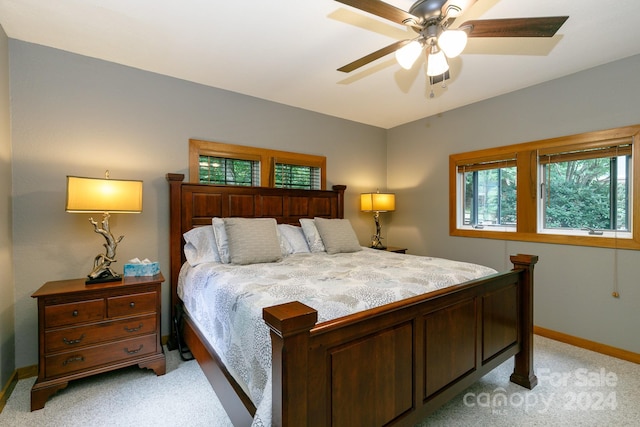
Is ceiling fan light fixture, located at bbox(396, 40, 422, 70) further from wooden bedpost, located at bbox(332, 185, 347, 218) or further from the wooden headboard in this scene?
wooden bedpost, located at bbox(332, 185, 347, 218)

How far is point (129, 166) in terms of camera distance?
110 inches

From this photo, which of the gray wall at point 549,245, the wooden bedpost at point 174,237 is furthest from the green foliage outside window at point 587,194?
Result: the wooden bedpost at point 174,237

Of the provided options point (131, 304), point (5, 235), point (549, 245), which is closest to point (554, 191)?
point (549, 245)

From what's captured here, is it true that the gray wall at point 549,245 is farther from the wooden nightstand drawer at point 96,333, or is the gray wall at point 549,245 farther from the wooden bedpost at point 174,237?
the wooden nightstand drawer at point 96,333

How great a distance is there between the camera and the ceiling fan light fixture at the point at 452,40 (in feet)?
5.18

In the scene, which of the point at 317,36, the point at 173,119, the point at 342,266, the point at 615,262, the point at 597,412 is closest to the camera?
the point at 597,412

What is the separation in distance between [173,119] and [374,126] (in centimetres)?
291

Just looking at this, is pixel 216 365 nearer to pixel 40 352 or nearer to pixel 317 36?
pixel 40 352

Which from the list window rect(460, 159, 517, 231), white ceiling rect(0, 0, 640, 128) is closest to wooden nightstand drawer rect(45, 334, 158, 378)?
white ceiling rect(0, 0, 640, 128)

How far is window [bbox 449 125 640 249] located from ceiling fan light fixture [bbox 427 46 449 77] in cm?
202

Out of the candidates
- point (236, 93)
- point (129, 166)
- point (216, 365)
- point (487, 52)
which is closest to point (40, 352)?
point (216, 365)

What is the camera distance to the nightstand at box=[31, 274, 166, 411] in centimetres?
198

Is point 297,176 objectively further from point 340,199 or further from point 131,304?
point 131,304

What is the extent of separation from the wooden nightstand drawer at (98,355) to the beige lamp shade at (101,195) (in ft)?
3.25
